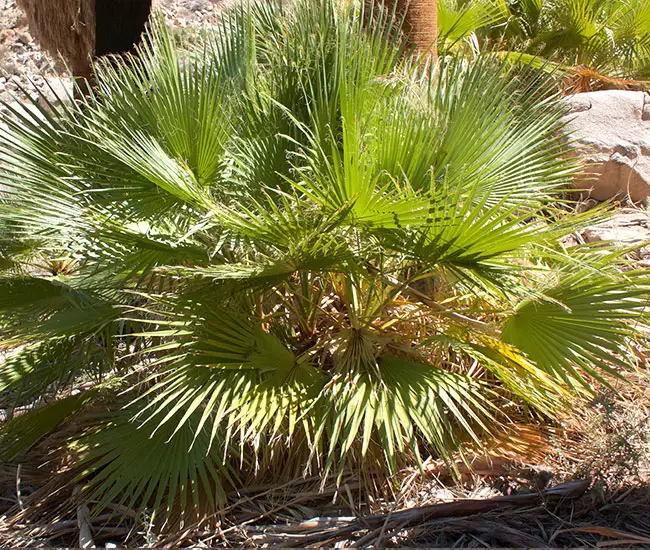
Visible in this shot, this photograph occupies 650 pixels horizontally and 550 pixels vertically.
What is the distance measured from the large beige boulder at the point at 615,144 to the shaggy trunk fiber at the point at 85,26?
10.1 feet

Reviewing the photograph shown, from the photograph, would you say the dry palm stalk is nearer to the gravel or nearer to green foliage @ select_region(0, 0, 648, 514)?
green foliage @ select_region(0, 0, 648, 514)

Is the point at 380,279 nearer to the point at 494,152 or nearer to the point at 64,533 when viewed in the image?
the point at 494,152

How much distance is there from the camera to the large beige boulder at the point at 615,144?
517 centimetres

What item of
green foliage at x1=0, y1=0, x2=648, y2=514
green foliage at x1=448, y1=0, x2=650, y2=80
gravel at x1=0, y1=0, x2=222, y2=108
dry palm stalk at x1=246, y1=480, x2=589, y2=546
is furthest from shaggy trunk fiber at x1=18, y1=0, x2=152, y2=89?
gravel at x1=0, y1=0, x2=222, y2=108

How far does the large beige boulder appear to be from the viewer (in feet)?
17.0

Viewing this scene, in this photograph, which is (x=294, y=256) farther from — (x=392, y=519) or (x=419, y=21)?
(x=419, y=21)

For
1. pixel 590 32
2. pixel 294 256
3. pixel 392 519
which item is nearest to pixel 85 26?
pixel 294 256

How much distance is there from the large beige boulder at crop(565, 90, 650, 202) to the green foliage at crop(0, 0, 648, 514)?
7.87 feet

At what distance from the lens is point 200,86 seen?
274 centimetres

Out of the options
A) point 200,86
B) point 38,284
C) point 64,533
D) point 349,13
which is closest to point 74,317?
point 38,284

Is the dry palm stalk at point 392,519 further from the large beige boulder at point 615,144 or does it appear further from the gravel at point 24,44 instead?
the gravel at point 24,44

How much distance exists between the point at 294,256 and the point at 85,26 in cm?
301

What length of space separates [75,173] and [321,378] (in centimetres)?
125

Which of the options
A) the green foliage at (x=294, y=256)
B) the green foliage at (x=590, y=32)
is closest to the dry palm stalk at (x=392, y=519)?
the green foliage at (x=294, y=256)
